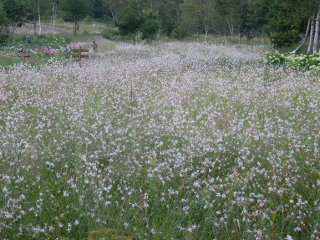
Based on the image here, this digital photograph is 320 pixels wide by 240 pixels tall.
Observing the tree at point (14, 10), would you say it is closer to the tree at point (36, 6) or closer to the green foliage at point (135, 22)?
the tree at point (36, 6)

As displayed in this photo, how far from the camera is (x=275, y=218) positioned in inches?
140

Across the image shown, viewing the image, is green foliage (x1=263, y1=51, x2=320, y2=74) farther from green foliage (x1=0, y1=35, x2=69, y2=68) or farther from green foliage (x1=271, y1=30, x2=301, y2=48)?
green foliage (x1=0, y1=35, x2=69, y2=68)

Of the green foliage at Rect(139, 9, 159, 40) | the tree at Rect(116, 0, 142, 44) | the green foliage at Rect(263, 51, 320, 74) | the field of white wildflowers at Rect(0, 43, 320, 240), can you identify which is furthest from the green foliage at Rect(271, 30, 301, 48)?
the field of white wildflowers at Rect(0, 43, 320, 240)

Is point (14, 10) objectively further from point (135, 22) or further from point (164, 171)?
point (164, 171)

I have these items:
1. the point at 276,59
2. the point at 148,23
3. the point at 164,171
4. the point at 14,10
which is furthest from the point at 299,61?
the point at 14,10

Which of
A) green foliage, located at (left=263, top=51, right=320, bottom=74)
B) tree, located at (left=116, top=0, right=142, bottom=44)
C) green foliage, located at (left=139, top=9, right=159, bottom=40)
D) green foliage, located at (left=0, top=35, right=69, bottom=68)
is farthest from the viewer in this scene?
green foliage, located at (left=139, top=9, right=159, bottom=40)

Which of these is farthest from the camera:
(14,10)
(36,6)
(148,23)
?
(36,6)

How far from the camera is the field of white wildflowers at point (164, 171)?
3229mm

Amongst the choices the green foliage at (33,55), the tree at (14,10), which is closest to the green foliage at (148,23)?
the green foliage at (33,55)

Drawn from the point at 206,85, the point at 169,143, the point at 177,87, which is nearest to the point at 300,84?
the point at 206,85

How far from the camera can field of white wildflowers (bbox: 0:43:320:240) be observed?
3.23 m

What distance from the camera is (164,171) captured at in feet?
12.7

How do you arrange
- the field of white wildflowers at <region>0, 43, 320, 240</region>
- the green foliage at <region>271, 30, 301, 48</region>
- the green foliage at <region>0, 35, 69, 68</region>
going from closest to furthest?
the field of white wildflowers at <region>0, 43, 320, 240</region>, the green foliage at <region>0, 35, 69, 68</region>, the green foliage at <region>271, 30, 301, 48</region>

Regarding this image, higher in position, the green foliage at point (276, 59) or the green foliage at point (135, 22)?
the green foliage at point (135, 22)
